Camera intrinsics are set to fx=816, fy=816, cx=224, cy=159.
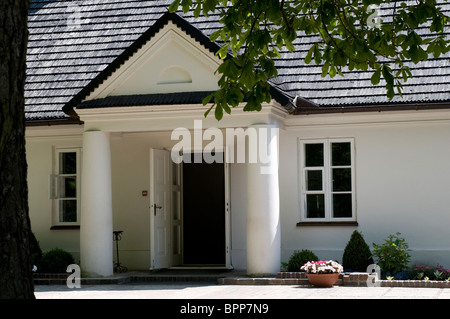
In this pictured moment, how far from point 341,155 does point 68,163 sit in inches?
258

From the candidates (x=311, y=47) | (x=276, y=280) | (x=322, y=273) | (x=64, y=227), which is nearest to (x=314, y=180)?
(x=276, y=280)

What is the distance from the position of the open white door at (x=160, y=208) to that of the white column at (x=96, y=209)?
1.04m

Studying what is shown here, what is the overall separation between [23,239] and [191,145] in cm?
1319

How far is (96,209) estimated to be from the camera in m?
17.0

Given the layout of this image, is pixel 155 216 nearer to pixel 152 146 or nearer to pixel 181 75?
pixel 152 146

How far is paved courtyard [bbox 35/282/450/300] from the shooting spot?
1345 centimetres

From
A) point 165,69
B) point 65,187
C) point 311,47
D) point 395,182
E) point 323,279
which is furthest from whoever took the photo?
point 65,187

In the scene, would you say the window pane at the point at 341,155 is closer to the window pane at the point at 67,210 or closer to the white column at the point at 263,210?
the white column at the point at 263,210

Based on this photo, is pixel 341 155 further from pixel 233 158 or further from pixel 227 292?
pixel 227 292

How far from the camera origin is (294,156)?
1784 centimetres

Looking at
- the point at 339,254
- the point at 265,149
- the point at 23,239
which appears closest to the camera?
the point at 23,239

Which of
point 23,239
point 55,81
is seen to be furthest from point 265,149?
point 23,239
